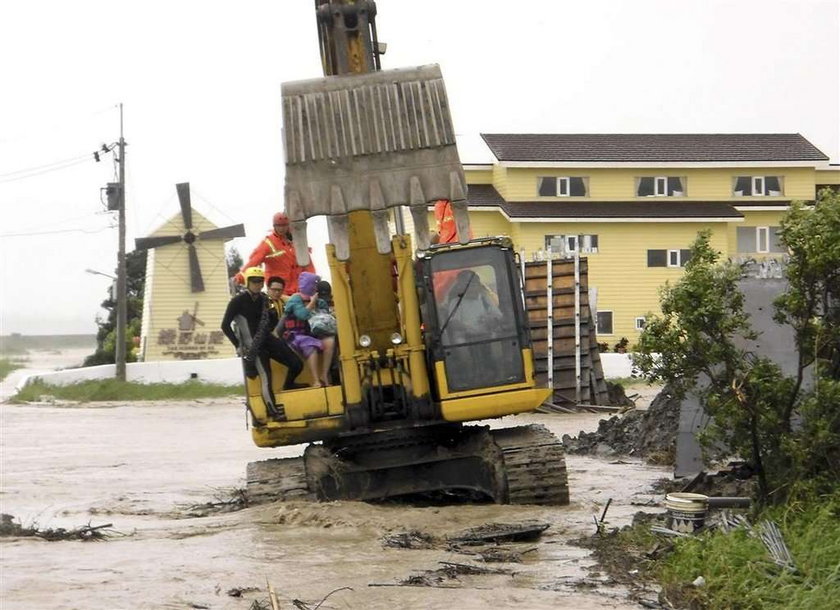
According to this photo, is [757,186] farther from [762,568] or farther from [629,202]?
[762,568]

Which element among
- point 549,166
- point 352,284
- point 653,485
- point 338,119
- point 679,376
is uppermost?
point 549,166

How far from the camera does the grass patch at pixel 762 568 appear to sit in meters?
8.99

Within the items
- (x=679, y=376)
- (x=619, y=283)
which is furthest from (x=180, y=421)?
(x=619, y=283)

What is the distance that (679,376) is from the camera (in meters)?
11.8

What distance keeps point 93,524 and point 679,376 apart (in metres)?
6.35

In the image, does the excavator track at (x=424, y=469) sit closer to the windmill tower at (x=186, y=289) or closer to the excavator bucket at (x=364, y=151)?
the excavator bucket at (x=364, y=151)

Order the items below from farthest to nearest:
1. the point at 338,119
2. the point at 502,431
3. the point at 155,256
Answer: the point at 155,256 → the point at 502,431 → the point at 338,119

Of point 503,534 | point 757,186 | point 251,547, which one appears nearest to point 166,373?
point 757,186

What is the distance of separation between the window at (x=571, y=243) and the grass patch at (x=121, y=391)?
15312 mm

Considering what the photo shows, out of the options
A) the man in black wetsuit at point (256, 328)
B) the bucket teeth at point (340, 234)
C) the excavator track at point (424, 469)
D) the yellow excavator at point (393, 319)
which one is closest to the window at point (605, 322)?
the yellow excavator at point (393, 319)

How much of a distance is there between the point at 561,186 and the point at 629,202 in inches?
111

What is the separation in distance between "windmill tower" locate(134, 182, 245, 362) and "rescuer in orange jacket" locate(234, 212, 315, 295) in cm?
4004

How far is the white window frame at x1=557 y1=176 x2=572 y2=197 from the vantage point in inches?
2331

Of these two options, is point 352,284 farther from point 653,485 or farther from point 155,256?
point 155,256
